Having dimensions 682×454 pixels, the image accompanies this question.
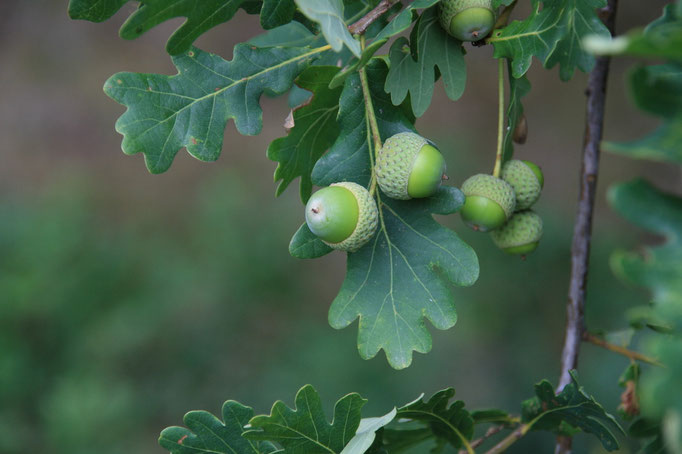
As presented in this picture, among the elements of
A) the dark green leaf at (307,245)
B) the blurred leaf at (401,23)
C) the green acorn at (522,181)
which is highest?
the blurred leaf at (401,23)

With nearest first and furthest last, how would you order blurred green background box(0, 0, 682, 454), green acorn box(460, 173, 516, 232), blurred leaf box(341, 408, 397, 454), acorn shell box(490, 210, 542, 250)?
blurred leaf box(341, 408, 397, 454), green acorn box(460, 173, 516, 232), acorn shell box(490, 210, 542, 250), blurred green background box(0, 0, 682, 454)

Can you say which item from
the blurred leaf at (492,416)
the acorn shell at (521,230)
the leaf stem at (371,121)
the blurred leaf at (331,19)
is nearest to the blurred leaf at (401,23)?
the blurred leaf at (331,19)

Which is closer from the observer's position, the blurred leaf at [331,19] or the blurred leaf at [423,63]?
the blurred leaf at [331,19]

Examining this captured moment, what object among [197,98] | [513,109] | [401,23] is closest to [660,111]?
[401,23]

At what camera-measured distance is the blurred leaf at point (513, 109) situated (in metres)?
1.30

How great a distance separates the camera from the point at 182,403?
3594mm

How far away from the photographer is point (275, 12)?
3.85 feet

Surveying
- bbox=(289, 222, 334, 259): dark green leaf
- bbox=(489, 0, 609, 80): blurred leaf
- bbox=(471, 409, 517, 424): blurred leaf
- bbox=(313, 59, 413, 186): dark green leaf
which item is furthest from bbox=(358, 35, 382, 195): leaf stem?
bbox=(471, 409, 517, 424): blurred leaf

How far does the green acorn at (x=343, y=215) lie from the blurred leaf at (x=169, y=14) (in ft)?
1.23

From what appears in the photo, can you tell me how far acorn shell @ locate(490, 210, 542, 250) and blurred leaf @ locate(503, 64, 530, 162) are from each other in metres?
0.13

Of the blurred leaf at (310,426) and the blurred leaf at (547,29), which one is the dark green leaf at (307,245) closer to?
the blurred leaf at (310,426)

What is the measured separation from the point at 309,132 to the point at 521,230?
0.47 meters

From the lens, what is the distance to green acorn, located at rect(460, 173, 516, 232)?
4.10ft

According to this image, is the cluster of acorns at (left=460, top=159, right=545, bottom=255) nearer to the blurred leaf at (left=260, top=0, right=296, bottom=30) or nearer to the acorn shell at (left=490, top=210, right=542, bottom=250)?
the acorn shell at (left=490, top=210, right=542, bottom=250)
